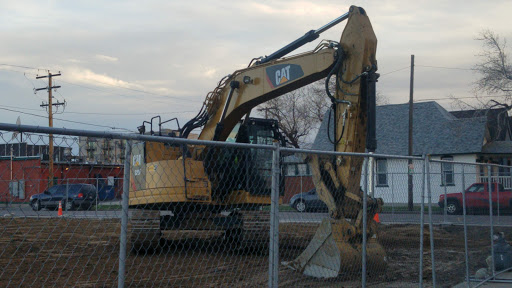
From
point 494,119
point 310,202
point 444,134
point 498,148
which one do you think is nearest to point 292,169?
point 310,202

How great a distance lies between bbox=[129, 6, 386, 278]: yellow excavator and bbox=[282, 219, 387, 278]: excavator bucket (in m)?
0.02

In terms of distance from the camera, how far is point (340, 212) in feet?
27.0

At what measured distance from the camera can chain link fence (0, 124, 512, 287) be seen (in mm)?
3627

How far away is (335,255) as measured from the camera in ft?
26.0

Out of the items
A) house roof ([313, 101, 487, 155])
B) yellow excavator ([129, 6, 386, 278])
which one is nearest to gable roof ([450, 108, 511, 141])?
house roof ([313, 101, 487, 155])

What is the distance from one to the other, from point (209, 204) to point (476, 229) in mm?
4807

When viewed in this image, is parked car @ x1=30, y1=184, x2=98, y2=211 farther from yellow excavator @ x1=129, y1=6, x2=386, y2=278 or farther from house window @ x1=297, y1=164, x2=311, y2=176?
yellow excavator @ x1=129, y1=6, x2=386, y2=278

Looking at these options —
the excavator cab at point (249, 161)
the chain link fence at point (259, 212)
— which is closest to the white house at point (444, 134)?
the excavator cab at point (249, 161)

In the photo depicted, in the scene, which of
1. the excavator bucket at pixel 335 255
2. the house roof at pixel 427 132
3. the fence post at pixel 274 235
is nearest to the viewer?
the fence post at pixel 274 235

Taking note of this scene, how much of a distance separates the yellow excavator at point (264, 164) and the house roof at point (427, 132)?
20957 mm

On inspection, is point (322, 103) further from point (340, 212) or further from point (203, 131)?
point (340, 212)

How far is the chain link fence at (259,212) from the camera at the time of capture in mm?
3627

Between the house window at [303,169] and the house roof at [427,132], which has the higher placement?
the house roof at [427,132]

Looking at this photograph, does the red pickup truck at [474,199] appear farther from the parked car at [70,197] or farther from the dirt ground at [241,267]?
the parked car at [70,197]
